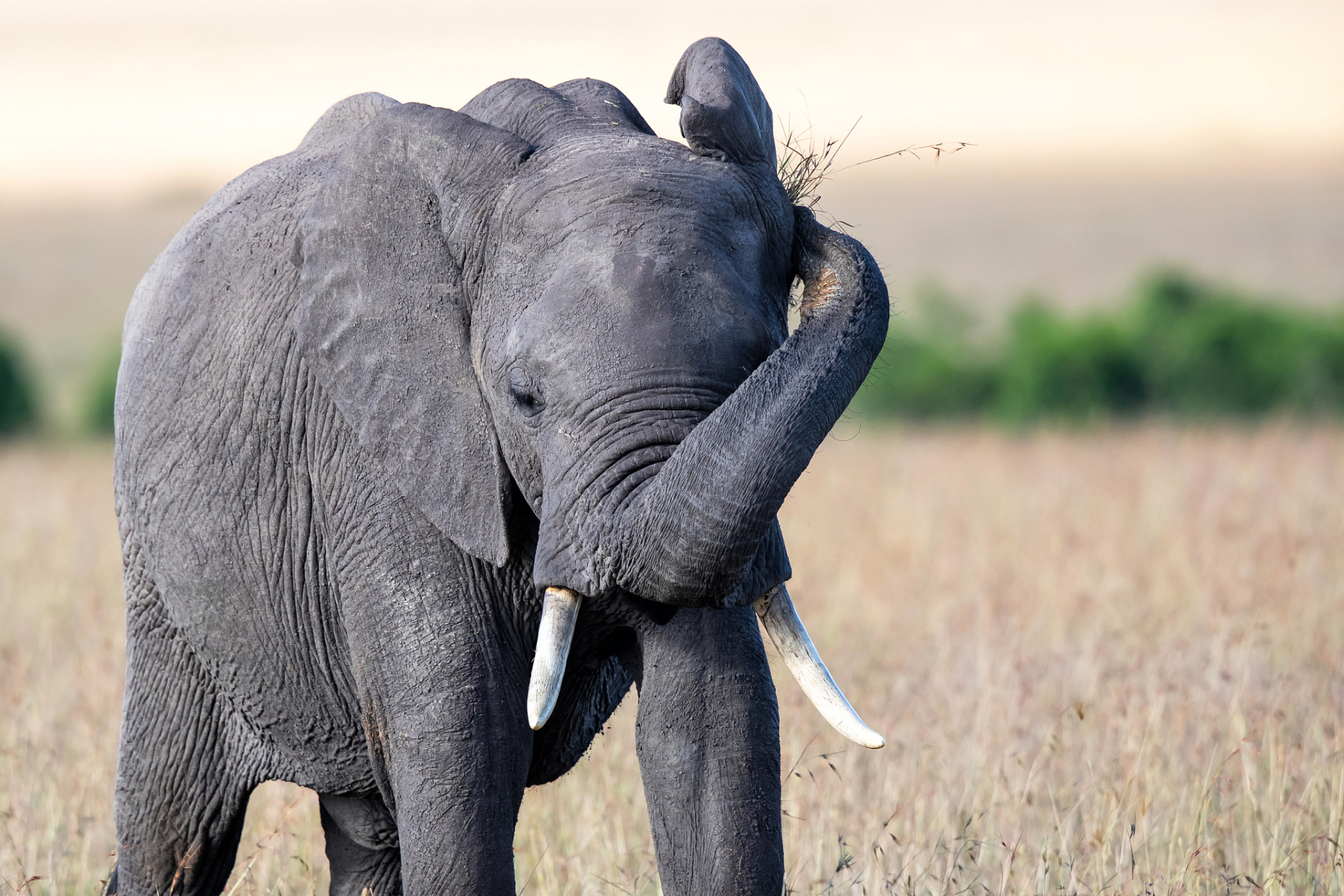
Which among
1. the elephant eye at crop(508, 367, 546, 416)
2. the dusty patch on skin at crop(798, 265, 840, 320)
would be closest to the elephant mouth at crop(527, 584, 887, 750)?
the elephant eye at crop(508, 367, 546, 416)

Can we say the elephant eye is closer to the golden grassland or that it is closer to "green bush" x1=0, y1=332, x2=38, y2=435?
the golden grassland

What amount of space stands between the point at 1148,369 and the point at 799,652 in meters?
19.4

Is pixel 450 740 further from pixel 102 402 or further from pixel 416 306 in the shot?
pixel 102 402

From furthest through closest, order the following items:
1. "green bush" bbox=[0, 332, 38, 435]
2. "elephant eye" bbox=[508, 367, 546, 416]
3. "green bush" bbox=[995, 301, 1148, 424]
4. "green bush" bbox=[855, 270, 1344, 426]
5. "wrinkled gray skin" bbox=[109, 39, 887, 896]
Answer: "green bush" bbox=[0, 332, 38, 435]
"green bush" bbox=[995, 301, 1148, 424]
"green bush" bbox=[855, 270, 1344, 426]
"elephant eye" bbox=[508, 367, 546, 416]
"wrinkled gray skin" bbox=[109, 39, 887, 896]

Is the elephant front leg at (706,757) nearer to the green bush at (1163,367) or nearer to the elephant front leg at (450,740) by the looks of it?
the elephant front leg at (450,740)

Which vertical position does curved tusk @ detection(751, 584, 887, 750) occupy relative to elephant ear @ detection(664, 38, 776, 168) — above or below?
below

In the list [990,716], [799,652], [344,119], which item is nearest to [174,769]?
[344,119]

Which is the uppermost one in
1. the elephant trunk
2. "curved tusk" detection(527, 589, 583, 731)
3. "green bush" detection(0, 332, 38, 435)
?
the elephant trunk

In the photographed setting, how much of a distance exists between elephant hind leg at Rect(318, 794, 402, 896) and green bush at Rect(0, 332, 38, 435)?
2055 cm

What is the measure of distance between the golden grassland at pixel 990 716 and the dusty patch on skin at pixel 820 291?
5.69 feet

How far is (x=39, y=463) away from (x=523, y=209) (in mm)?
14616

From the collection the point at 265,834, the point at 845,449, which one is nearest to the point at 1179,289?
the point at 845,449

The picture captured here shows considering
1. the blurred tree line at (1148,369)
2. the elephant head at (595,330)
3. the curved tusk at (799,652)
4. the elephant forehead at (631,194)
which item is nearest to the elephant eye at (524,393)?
the elephant head at (595,330)

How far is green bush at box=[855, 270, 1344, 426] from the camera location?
20.4 m
